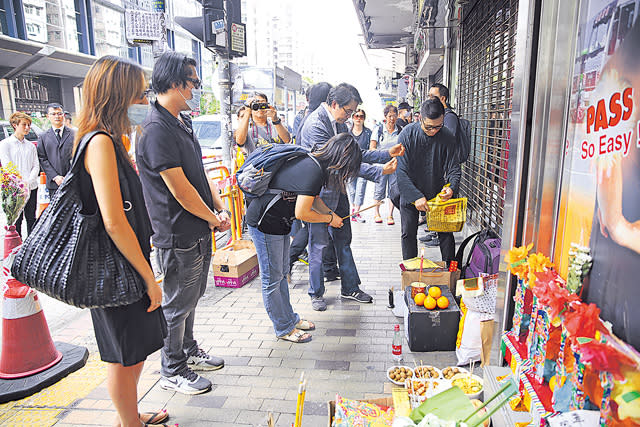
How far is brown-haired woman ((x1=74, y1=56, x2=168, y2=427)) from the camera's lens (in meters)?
2.00

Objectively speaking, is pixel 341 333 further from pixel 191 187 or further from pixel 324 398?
pixel 191 187

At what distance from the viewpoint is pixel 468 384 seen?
2721 mm

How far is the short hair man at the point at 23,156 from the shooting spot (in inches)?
261

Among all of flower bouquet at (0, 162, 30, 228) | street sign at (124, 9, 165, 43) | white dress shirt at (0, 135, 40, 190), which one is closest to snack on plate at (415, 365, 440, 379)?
flower bouquet at (0, 162, 30, 228)

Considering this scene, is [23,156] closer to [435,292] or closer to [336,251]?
[336,251]

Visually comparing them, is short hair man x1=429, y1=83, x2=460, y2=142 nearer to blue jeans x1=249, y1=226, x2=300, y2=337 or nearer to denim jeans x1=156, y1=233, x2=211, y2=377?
blue jeans x1=249, y1=226, x2=300, y2=337

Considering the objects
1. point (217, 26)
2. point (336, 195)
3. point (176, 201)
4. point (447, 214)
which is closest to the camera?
point (176, 201)

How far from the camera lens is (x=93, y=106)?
2.09 m

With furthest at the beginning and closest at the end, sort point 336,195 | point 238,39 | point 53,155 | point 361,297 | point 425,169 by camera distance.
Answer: point 238,39
point 53,155
point 425,169
point 361,297
point 336,195

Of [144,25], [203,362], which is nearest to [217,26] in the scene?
[144,25]

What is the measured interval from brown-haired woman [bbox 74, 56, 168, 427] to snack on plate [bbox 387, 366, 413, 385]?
1.58m

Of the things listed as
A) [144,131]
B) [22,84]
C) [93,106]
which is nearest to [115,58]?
[93,106]

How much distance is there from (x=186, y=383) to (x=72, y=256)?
4.77ft

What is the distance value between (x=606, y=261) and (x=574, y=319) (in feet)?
1.05
